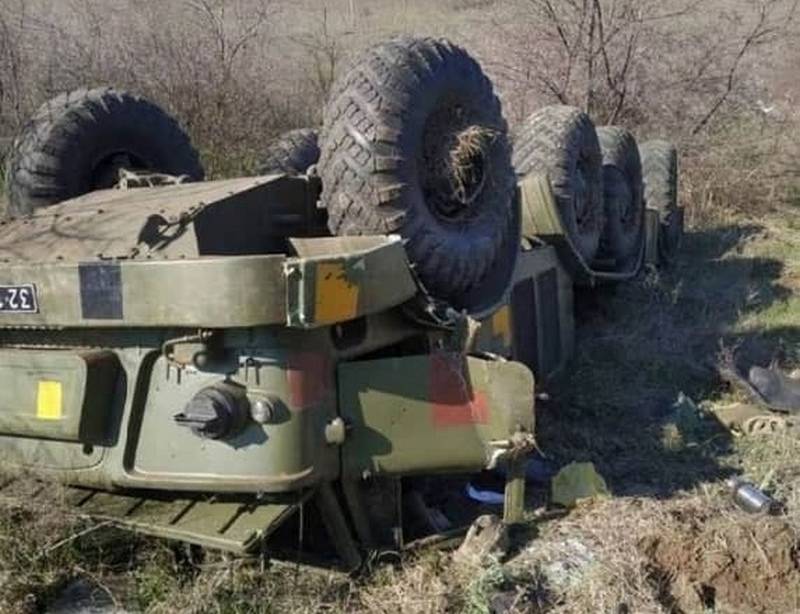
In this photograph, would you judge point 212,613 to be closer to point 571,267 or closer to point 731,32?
point 571,267

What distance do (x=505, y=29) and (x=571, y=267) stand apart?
704cm

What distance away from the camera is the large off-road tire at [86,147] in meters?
4.36

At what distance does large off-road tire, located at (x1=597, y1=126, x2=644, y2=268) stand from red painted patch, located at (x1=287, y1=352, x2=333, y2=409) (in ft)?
13.0

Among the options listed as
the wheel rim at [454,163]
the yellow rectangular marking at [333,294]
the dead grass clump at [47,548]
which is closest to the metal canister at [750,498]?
the wheel rim at [454,163]

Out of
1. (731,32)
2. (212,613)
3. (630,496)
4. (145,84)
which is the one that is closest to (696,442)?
(630,496)

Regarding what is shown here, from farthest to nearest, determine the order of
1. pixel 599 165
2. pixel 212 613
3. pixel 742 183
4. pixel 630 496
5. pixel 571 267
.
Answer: pixel 742 183
pixel 599 165
pixel 571 267
pixel 630 496
pixel 212 613

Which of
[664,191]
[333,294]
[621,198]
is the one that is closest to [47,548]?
[333,294]

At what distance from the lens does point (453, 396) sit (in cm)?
339

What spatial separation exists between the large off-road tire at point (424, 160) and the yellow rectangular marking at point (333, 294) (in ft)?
1.72

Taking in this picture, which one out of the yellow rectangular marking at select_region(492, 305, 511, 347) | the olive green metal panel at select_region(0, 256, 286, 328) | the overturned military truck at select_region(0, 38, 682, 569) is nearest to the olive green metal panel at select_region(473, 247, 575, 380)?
the yellow rectangular marking at select_region(492, 305, 511, 347)

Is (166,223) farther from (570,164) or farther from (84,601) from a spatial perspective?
(570,164)

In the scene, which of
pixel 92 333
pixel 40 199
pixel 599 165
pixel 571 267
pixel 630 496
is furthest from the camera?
pixel 599 165

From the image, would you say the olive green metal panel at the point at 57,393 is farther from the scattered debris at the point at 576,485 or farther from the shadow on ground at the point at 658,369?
the shadow on ground at the point at 658,369

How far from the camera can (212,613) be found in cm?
310
